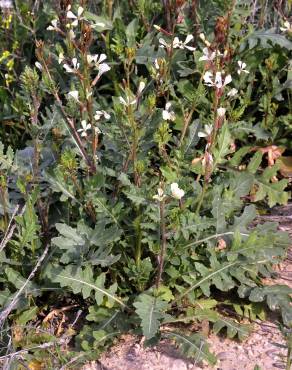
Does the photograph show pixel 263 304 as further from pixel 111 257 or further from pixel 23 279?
pixel 23 279

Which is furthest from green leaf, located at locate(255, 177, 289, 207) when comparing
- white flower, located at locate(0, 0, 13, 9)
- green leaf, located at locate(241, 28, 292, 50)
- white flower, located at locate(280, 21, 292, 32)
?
white flower, located at locate(0, 0, 13, 9)

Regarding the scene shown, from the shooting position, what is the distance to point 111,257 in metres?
3.03

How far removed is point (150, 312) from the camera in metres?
2.87

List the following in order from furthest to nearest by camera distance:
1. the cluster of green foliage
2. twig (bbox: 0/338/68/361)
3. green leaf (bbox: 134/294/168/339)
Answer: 1. the cluster of green foliage
2. green leaf (bbox: 134/294/168/339)
3. twig (bbox: 0/338/68/361)

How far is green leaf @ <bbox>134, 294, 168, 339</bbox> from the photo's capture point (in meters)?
2.79

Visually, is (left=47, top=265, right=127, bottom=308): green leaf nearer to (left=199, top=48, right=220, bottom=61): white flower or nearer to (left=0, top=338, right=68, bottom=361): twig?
(left=0, top=338, right=68, bottom=361): twig

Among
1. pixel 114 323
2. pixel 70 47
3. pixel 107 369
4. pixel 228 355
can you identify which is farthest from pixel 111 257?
pixel 70 47

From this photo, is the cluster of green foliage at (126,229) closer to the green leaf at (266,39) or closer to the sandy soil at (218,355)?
the sandy soil at (218,355)

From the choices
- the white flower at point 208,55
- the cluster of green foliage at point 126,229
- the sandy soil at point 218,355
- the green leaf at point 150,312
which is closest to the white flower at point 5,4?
the cluster of green foliage at point 126,229

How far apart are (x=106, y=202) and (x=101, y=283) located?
43 cm

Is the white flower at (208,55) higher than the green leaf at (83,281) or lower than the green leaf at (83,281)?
higher

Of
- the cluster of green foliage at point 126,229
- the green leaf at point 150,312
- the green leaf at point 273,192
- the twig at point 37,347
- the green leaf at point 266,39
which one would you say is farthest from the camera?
the green leaf at point 266,39

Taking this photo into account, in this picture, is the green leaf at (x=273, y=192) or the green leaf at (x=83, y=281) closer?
the green leaf at (x=83, y=281)

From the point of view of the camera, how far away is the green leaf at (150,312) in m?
2.79
